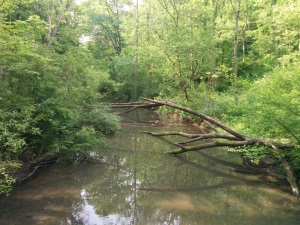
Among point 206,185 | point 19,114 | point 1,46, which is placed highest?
point 1,46

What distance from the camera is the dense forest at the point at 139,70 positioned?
698cm

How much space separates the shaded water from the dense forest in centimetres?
74

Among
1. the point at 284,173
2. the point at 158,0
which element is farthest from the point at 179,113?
the point at 284,173

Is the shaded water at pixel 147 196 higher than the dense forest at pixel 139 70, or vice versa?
the dense forest at pixel 139 70

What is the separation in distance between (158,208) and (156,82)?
22.2 m

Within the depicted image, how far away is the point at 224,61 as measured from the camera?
24547mm

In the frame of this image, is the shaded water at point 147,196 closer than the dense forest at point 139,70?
Yes

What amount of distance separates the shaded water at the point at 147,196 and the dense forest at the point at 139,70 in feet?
2.44

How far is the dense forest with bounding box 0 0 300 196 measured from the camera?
6.98 metres

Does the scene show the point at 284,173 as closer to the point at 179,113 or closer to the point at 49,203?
the point at 49,203

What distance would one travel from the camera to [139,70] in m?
30.8

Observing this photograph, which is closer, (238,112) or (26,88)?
(26,88)

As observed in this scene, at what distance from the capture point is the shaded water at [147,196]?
19.3 ft

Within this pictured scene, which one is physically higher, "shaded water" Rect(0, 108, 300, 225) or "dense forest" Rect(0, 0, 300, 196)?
"dense forest" Rect(0, 0, 300, 196)
